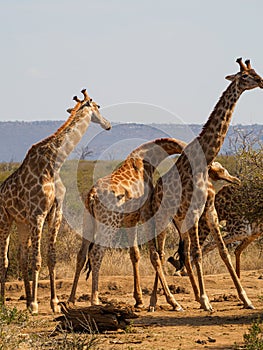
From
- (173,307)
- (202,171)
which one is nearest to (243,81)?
(202,171)

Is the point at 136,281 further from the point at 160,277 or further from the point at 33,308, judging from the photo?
the point at 33,308

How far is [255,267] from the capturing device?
15.7 m

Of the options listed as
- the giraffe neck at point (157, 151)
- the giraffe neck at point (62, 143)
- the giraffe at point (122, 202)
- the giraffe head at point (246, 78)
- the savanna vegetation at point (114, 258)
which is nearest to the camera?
the savanna vegetation at point (114, 258)

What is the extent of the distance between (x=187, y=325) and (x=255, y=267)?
629 centimetres

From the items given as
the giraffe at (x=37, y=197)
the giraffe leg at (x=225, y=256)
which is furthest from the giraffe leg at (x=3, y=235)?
the giraffe leg at (x=225, y=256)

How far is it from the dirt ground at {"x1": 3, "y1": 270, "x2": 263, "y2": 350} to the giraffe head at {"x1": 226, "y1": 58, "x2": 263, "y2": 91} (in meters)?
2.65

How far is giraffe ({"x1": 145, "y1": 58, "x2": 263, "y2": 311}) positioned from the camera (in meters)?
10.8

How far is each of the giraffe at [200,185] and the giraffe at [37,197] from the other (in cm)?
137

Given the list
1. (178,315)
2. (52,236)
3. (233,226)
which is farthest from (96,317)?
(233,226)

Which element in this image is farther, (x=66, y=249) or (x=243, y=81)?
(x=66, y=249)

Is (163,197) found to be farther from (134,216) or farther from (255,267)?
(255,267)

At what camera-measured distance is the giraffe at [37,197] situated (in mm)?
10992

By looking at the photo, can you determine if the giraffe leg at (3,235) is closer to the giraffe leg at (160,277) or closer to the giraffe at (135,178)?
the giraffe at (135,178)

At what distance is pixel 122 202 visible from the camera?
1160 cm
